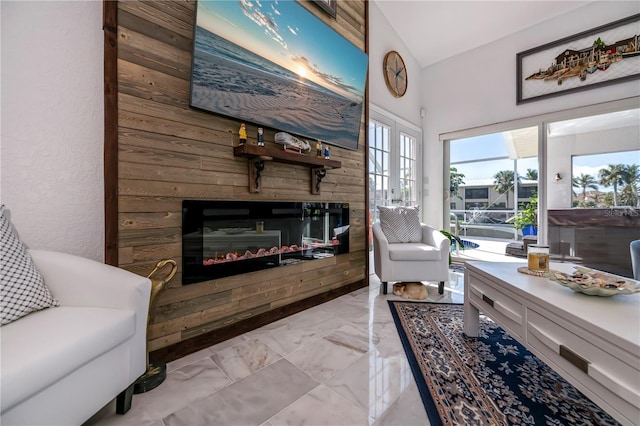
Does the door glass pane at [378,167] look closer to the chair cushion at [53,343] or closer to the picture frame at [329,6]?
the picture frame at [329,6]

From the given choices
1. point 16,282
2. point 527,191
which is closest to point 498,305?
point 16,282

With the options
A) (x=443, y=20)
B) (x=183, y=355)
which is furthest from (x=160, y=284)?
(x=443, y=20)

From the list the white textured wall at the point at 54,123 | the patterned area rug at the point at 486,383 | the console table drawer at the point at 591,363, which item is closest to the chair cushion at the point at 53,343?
the white textured wall at the point at 54,123

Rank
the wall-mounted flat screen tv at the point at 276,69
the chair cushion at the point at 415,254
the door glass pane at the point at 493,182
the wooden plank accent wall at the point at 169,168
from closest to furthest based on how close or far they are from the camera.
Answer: the wooden plank accent wall at the point at 169,168, the wall-mounted flat screen tv at the point at 276,69, the chair cushion at the point at 415,254, the door glass pane at the point at 493,182

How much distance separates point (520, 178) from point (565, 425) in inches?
145

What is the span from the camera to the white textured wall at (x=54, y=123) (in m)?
1.27

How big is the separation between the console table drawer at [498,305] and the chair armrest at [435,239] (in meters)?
0.90

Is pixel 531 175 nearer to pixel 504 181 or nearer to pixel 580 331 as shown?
pixel 504 181

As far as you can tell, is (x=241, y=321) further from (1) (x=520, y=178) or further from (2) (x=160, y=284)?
(1) (x=520, y=178)

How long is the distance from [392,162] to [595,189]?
2420 millimetres

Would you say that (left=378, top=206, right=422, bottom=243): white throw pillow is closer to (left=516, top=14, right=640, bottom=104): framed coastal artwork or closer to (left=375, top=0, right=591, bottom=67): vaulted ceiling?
(left=516, top=14, right=640, bottom=104): framed coastal artwork

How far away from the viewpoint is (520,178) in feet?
12.7

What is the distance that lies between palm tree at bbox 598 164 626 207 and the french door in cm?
216

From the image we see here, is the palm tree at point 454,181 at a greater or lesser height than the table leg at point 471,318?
greater
